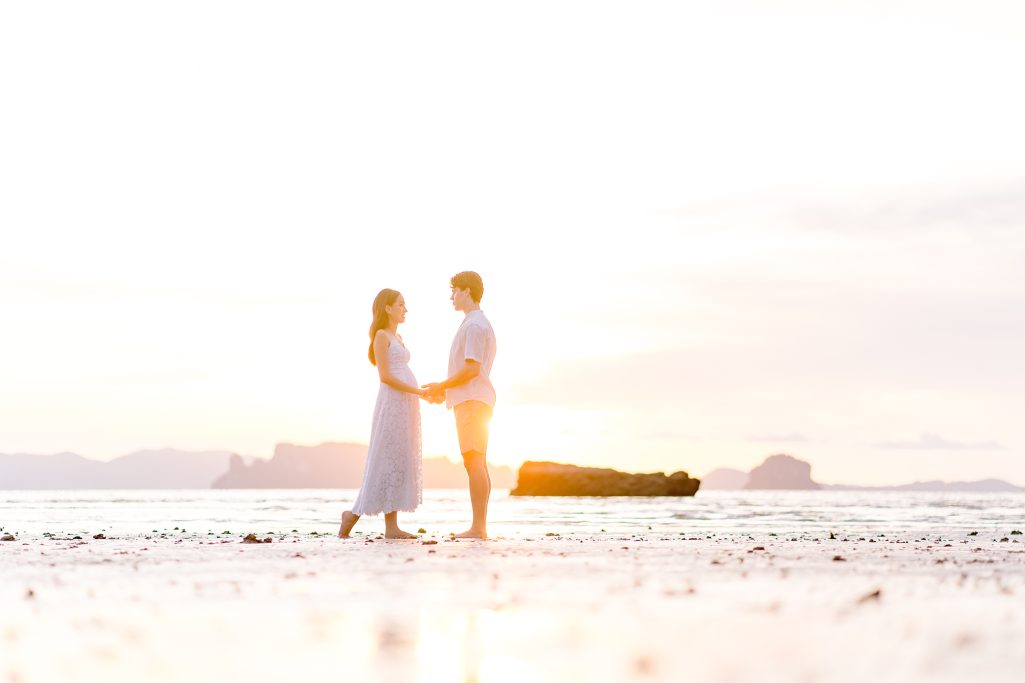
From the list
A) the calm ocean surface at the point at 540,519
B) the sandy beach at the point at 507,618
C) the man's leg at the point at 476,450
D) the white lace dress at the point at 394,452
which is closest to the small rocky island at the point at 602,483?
the calm ocean surface at the point at 540,519

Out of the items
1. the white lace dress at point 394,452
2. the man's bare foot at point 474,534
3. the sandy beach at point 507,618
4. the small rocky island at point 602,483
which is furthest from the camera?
the small rocky island at point 602,483

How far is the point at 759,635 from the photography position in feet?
15.1

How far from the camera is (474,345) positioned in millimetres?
12266

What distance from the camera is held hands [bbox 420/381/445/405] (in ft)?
40.8

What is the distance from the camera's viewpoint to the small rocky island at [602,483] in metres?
127

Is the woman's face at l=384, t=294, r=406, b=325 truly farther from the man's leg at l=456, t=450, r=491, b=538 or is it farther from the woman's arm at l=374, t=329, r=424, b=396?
the man's leg at l=456, t=450, r=491, b=538

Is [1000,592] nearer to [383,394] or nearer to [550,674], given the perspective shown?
[550,674]

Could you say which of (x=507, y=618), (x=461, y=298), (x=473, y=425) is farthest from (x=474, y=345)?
(x=507, y=618)

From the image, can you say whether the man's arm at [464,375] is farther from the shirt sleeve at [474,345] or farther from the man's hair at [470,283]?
the man's hair at [470,283]

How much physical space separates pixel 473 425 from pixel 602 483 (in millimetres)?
116237

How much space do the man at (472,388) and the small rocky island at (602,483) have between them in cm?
11448

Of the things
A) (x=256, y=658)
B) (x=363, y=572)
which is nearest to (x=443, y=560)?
(x=363, y=572)

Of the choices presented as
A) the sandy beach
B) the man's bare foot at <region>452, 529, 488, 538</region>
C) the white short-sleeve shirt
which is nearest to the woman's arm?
the white short-sleeve shirt

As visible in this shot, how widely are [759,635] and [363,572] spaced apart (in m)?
3.39
